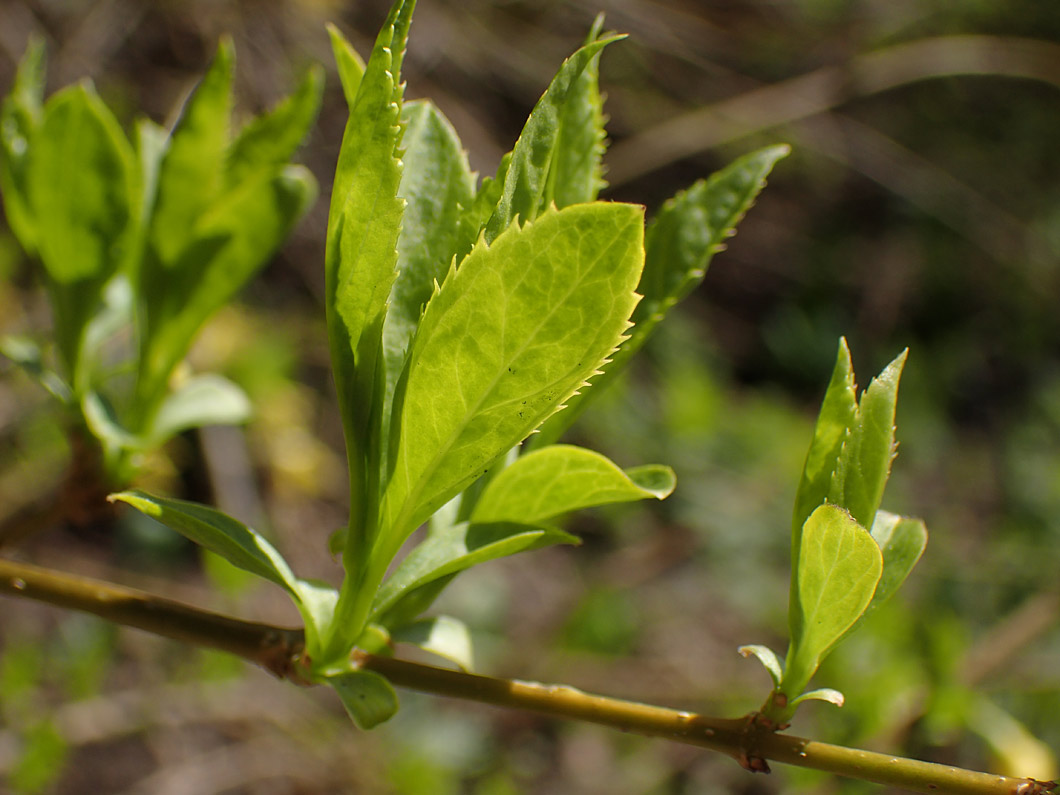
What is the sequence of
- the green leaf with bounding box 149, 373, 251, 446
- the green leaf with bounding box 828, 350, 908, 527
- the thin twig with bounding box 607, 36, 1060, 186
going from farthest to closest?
1. the thin twig with bounding box 607, 36, 1060, 186
2. the green leaf with bounding box 149, 373, 251, 446
3. the green leaf with bounding box 828, 350, 908, 527

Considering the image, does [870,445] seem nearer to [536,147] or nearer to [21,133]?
[536,147]

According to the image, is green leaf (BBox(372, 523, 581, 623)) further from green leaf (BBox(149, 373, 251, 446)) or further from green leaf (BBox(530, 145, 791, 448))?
green leaf (BBox(149, 373, 251, 446))

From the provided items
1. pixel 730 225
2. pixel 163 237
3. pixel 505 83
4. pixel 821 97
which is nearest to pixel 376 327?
pixel 730 225

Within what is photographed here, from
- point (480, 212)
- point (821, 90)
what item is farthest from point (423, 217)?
point (821, 90)

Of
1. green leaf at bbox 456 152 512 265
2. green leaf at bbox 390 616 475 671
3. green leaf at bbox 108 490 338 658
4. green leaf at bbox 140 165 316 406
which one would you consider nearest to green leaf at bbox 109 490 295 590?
green leaf at bbox 108 490 338 658

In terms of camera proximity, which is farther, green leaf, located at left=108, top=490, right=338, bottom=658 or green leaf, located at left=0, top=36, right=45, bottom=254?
green leaf, located at left=0, top=36, right=45, bottom=254

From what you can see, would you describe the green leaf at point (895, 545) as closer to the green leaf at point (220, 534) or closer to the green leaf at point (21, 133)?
the green leaf at point (220, 534)
